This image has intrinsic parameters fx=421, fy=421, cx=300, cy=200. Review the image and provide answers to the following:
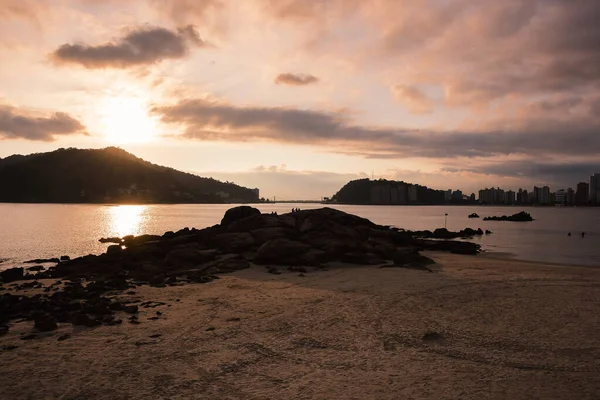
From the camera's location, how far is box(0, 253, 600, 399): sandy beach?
962cm

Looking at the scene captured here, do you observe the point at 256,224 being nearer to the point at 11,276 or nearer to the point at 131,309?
the point at 11,276

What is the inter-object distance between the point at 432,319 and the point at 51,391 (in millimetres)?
11958

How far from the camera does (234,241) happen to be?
33.5 metres

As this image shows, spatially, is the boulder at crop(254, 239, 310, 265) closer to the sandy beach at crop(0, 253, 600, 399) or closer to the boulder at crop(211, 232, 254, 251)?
the boulder at crop(211, 232, 254, 251)

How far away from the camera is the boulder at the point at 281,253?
2961 centimetres

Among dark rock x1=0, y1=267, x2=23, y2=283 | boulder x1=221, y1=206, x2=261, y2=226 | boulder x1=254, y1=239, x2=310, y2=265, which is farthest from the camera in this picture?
boulder x1=221, y1=206, x2=261, y2=226

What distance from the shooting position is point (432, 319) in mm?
15336

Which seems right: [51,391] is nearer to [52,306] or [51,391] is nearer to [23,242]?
[52,306]

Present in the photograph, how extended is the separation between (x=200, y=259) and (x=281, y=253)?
5.82 meters

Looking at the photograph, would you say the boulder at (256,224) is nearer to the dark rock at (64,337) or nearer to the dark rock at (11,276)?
the dark rock at (11,276)

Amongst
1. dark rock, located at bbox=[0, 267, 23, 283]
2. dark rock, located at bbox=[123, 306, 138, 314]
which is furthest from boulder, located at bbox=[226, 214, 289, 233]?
dark rock, located at bbox=[123, 306, 138, 314]

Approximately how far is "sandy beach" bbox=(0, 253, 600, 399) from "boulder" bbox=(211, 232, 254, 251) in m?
12.4

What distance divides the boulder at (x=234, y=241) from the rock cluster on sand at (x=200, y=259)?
62 millimetres

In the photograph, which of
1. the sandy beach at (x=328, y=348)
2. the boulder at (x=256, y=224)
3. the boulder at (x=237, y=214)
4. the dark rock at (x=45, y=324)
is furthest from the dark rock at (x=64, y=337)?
the boulder at (x=237, y=214)
